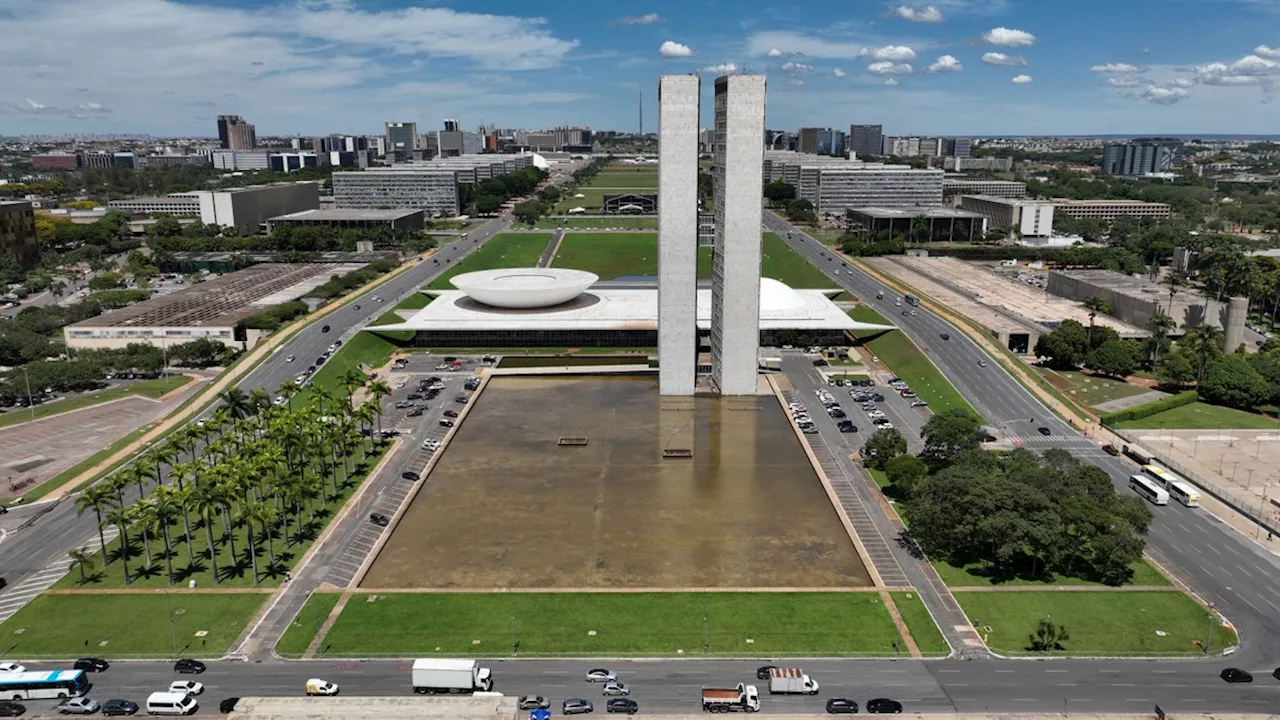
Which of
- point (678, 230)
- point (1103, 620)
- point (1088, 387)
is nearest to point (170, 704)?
point (1103, 620)

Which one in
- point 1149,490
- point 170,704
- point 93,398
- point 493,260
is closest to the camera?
point 170,704

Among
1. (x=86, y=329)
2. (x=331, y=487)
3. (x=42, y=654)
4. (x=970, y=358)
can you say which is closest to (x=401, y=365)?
(x=331, y=487)

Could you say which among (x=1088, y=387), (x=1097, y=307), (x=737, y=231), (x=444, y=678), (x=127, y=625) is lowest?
(x=127, y=625)

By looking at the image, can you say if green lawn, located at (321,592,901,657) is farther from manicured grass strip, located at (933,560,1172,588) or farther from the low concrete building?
the low concrete building

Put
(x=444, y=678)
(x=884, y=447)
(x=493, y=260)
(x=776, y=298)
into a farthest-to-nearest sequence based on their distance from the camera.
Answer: (x=493, y=260)
(x=776, y=298)
(x=884, y=447)
(x=444, y=678)

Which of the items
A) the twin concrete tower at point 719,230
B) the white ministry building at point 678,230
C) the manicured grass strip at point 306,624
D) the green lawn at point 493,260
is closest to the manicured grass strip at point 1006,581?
the twin concrete tower at point 719,230

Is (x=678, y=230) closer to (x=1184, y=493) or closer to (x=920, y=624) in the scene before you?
(x=920, y=624)

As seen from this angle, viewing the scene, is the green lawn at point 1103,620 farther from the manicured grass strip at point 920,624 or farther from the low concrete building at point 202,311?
the low concrete building at point 202,311

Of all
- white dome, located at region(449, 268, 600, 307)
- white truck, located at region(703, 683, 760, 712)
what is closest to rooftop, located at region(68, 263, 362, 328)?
white dome, located at region(449, 268, 600, 307)
